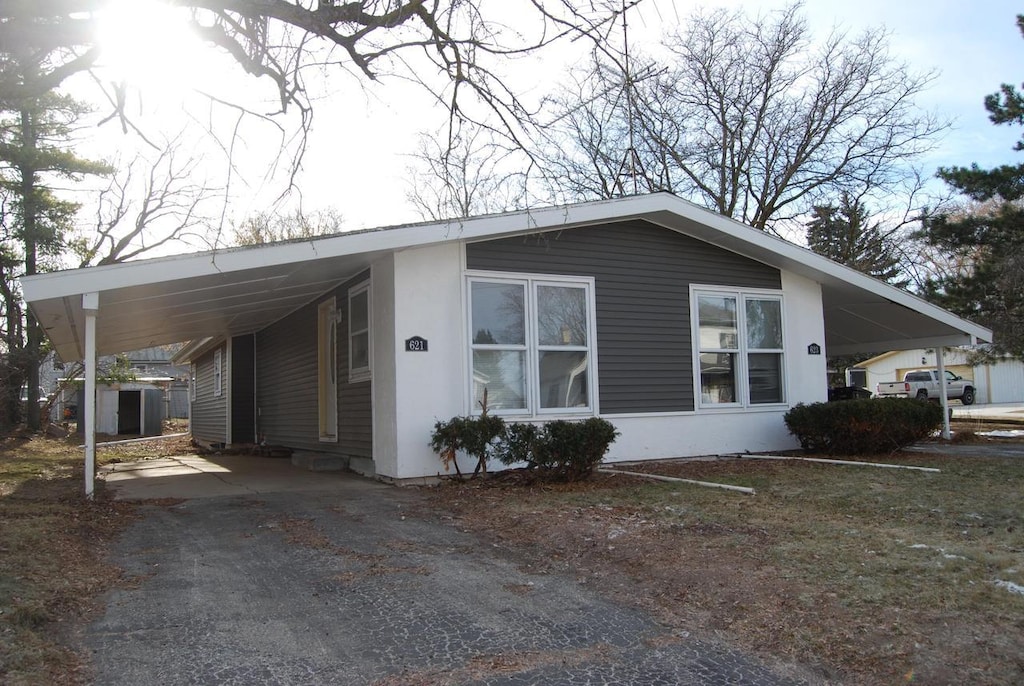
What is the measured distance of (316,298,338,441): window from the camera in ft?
38.0

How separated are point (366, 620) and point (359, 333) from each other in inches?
245

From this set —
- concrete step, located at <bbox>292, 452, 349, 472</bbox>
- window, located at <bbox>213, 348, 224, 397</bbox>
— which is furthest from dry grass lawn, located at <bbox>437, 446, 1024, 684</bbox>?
window, located at <bbox>213, 348, 224, 397</bbox>

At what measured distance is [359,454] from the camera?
10.0m

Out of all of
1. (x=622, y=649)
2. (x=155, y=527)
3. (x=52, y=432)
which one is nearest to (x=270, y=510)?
(x=155, y=527)

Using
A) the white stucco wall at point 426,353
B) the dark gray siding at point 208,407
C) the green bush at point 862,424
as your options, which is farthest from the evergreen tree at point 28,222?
the green bush at point 862,424

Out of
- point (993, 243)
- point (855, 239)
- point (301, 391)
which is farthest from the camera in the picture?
point (855, 239)

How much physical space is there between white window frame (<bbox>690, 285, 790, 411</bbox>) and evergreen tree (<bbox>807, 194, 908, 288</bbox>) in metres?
14.1

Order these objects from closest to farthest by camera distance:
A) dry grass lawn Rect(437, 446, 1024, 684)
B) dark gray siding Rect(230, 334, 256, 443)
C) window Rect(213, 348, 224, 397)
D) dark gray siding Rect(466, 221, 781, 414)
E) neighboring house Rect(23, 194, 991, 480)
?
dry grass lawn Rect(437, 446, 1024, 684)
neighboring house Rect(23, 194, 991, 480)
dark gray siding Rect(466, 221, 781, 414)
dark gray siding Rect(230, 334, 256, 443)
window Rect(213, 348, 224, 397)

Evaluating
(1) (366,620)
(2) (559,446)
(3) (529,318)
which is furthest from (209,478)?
(1) (366,620)

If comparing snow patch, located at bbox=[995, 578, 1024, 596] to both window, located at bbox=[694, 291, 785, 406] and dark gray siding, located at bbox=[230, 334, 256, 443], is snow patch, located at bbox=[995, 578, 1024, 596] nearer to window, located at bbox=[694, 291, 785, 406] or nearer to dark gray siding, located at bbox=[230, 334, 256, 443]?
window, located at bbox=[694, 291, 785, 406]

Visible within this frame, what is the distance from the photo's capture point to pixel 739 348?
36.8ft

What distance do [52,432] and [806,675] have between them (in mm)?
23809

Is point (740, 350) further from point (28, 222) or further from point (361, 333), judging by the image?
point (28, 222)

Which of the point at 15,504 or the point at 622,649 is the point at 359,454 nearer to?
the point at 15,504
